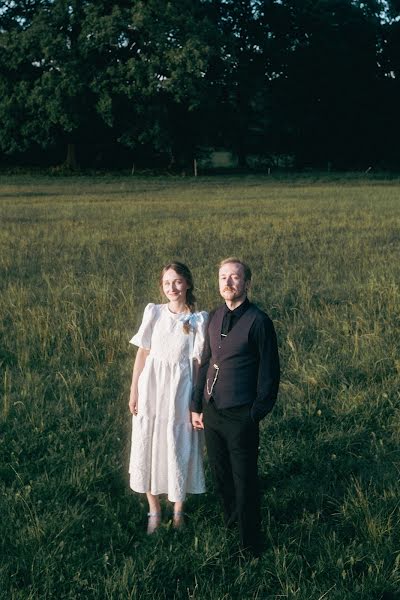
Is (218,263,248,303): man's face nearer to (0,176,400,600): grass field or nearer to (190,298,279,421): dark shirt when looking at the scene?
(190,298,279,421): dark shirt

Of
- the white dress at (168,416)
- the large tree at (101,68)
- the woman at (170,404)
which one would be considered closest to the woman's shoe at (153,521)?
the woman at (170,404)

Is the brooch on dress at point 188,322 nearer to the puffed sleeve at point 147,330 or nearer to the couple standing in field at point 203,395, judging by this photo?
the couple standing in field at point 203,395

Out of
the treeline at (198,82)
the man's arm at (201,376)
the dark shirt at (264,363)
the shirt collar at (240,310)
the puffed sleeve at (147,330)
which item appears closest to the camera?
the dark shirt at (264,363)

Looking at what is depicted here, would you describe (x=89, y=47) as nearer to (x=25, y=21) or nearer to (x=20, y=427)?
(x=25, y=21)

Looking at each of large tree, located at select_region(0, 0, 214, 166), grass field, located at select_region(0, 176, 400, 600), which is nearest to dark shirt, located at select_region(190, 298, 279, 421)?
grass field, located at select_region(0, 176, 400, 600)

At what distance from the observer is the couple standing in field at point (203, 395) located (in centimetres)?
327

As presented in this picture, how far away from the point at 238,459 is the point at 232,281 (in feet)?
2.51

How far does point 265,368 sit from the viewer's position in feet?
10.6

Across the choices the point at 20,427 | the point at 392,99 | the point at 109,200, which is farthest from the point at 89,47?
the point at 20,427

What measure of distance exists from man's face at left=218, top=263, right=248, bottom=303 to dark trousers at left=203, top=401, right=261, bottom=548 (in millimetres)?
484

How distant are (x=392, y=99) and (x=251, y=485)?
4750cm

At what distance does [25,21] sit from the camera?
3956 centimetres

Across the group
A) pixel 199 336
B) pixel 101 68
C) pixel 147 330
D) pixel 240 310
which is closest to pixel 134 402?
pixel 147 330

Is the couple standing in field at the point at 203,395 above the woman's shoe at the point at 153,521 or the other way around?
above
